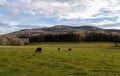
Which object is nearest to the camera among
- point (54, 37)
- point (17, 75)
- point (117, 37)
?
point (17, 75)

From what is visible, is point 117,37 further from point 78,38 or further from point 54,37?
point 54,37

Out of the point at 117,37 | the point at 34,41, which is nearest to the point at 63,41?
the point at 34,41

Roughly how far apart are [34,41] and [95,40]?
149 feet

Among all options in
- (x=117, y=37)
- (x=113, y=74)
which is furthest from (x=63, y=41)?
(x=113, y=74)

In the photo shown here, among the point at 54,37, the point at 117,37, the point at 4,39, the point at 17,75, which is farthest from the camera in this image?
the point at 54,37

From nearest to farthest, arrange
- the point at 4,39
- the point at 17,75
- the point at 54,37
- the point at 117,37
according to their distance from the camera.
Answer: the point at 17,75
the point at 4,39
the point at 117,37
the point at 54,37

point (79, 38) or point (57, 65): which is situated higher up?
point (57, 65)

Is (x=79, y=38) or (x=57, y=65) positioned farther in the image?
(x=79, y=38)

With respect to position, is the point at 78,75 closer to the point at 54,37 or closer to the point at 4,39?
the point at 4,39

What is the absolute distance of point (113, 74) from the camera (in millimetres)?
21656

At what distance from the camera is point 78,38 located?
17600 centimetres

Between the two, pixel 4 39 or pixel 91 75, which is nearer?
pixel 91 75

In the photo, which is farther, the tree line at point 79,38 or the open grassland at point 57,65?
the tree line at point 79,38

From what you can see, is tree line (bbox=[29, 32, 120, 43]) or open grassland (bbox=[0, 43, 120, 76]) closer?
open grassland (bbox=[0, 43, 120, 76])
